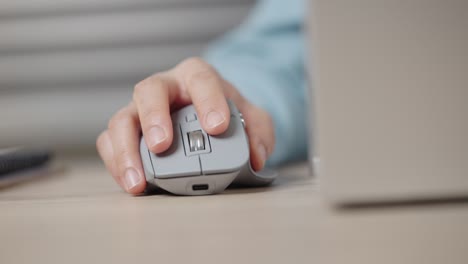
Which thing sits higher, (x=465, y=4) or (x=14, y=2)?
(x=14, y=2)

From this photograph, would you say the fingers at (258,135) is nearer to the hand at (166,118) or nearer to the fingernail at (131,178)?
the hand at (166,118)

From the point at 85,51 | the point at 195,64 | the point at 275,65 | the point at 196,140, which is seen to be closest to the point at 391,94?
the point at 196,140

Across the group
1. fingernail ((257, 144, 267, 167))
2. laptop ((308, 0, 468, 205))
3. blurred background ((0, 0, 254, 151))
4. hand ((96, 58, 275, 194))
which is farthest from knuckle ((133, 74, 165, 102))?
blurred background ((0, 0, 254, 151))

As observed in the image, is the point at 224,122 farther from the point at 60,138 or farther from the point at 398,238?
the point at 60,138

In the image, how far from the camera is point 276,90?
101 centimetres

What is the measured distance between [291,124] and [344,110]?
2.21ft

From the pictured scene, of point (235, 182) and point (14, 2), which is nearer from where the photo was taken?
point (235, 182)

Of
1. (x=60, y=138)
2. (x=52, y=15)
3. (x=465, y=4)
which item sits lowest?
(x=60, y=138)

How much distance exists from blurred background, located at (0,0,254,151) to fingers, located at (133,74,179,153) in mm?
750

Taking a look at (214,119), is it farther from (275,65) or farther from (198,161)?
(275,65)

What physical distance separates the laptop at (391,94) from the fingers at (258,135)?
233mm

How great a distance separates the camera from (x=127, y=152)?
1.76ft

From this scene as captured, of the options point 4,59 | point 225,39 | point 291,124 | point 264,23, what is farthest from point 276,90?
point 4,59

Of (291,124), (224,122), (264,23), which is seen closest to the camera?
(224,122)
